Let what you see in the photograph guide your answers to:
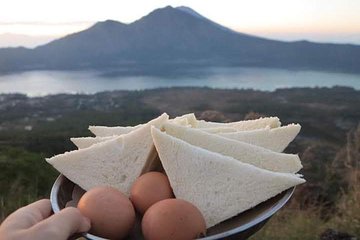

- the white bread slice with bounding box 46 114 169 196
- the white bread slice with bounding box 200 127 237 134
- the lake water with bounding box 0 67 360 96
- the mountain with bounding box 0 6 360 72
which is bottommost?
the lake water with bounding box 0 67 360 96

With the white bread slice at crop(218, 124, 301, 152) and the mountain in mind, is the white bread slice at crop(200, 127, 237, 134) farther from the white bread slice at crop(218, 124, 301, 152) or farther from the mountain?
the mountain

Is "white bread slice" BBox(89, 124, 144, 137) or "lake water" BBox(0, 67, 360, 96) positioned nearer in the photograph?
"white bread slice" BBox(89, 124, 144, 137)

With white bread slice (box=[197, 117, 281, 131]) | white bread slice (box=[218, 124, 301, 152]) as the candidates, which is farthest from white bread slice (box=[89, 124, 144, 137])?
white bread slice (box=[218, 124, 301, 152])

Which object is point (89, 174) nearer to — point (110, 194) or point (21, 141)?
point (110, 194)

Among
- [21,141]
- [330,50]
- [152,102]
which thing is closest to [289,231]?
[21,141]

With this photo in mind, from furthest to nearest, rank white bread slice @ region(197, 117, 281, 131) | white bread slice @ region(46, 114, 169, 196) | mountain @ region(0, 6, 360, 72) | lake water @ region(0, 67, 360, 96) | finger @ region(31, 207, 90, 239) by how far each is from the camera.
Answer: mountain @ region(0, 6, 360, 72), lake water @ region(0, 67, 360, 96), white bread slice @ region(197, 117, 281, 131), white bread slice @ region(46, 114, 169, 196), finger @ region(31, 207, 90, 239)
